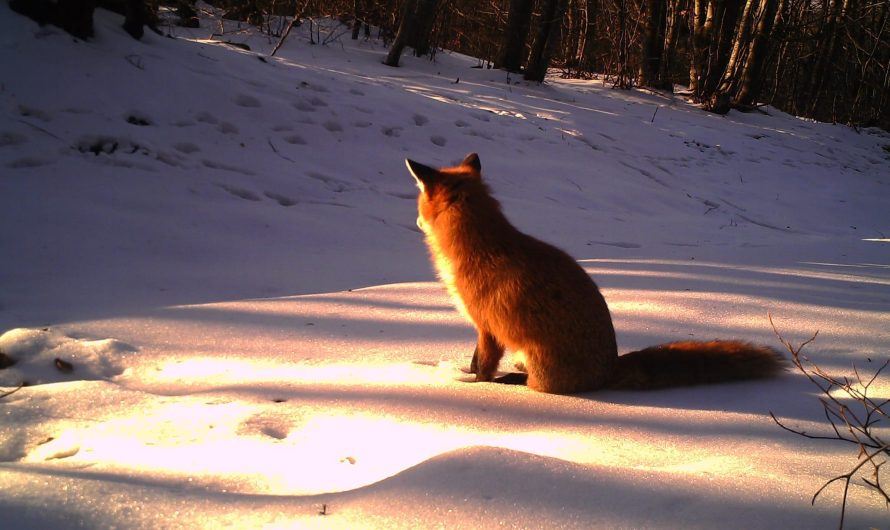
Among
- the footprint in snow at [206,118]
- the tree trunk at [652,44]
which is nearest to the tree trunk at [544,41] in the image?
the tree trunk at [652,44]

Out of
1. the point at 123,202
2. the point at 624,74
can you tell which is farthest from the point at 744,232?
the point at 624,74

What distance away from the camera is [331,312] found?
402cm

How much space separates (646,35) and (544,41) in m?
4.69

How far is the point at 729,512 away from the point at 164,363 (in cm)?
260

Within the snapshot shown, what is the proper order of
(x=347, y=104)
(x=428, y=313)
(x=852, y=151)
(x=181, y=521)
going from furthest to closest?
(x=852, y=151)
(x=347, y=104)
(x=428, y=313)
(x=181, y=521)

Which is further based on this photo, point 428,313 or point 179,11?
point 179,11

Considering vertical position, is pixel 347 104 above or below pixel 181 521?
above

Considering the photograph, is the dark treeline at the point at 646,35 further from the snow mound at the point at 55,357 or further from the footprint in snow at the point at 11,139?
the snow mound at the point at 55,357

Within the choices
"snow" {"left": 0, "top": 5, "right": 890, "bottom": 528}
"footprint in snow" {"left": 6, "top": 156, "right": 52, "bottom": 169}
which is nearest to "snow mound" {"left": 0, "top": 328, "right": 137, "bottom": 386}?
"snow" {"left": 0, "top": 5, "right": 890, "bottom": 528}

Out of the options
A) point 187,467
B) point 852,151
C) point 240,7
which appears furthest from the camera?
point 852,151

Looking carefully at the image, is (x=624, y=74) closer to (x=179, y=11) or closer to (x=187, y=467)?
(x=179, y=11)

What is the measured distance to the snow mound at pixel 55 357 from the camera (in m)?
2.79

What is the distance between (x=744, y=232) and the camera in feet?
28.1

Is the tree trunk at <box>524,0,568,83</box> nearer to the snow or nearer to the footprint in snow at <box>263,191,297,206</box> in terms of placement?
the snow
